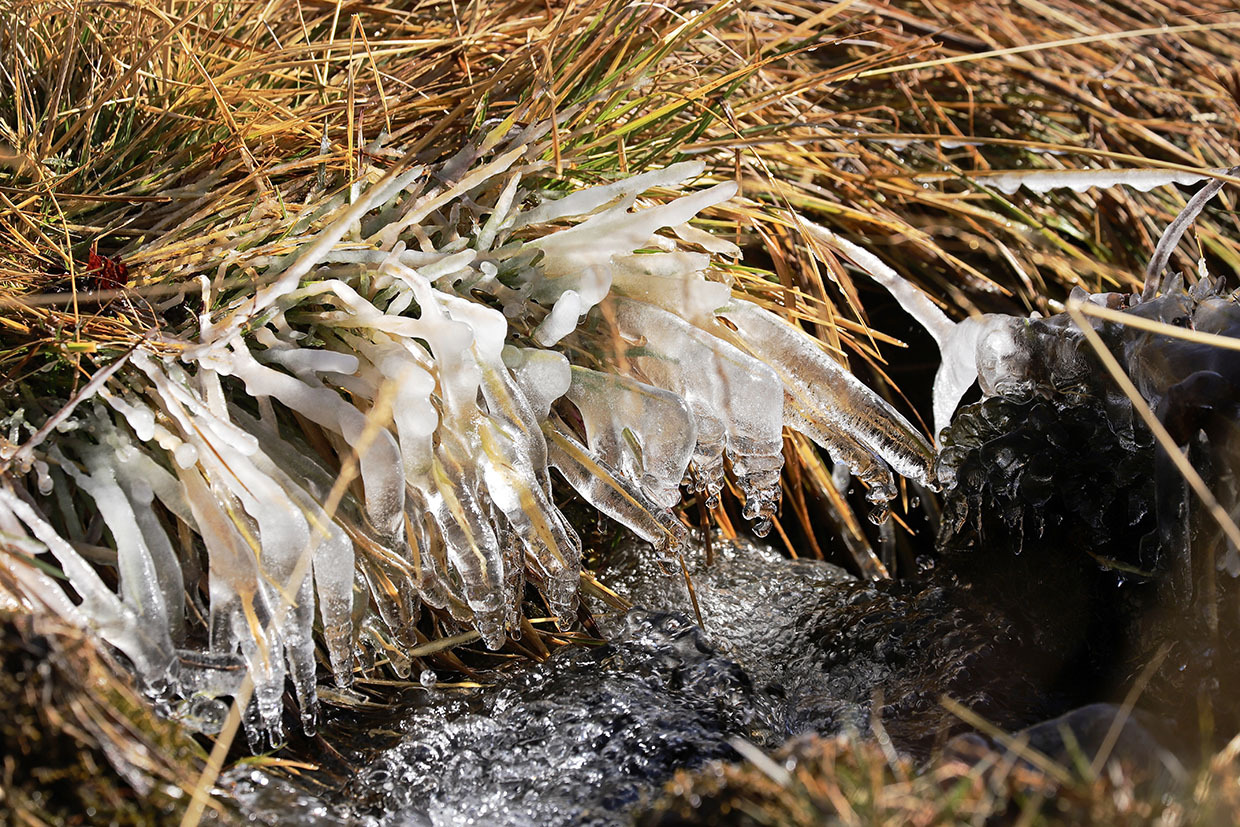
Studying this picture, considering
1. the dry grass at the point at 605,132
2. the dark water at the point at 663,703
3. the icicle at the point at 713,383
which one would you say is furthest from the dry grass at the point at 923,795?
the dry grass at the point at 605,132

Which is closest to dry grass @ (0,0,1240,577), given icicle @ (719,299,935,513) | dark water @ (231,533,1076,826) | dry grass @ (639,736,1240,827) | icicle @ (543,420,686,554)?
icicle @ (719,299,935,513)

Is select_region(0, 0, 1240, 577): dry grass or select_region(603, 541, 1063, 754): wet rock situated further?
select_region(0, 0, 1240, 577): dry grass

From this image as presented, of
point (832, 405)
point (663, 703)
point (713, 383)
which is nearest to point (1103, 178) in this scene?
point (832, 405)

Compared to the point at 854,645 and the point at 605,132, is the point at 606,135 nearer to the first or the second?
the point at 605,132

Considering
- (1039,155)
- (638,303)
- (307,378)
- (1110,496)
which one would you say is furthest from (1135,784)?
(1039,155)

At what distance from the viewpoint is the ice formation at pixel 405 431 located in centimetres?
109

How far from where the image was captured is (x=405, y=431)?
114cm

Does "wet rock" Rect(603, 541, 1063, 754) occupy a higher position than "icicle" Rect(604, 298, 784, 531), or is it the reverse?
"icicle" Rect(604, 298, 784, 531)

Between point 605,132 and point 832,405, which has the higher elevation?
point 605,132

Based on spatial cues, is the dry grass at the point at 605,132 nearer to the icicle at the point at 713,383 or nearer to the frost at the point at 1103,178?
the frost at the point at 1103,178

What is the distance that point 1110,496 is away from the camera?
1.32 metres

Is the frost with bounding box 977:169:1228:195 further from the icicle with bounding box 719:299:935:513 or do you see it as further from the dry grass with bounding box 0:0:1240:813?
the icicle with bounding box 719:299:935:513

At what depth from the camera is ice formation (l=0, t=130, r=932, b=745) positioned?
1.09 m

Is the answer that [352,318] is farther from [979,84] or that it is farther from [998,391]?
[979,84]
